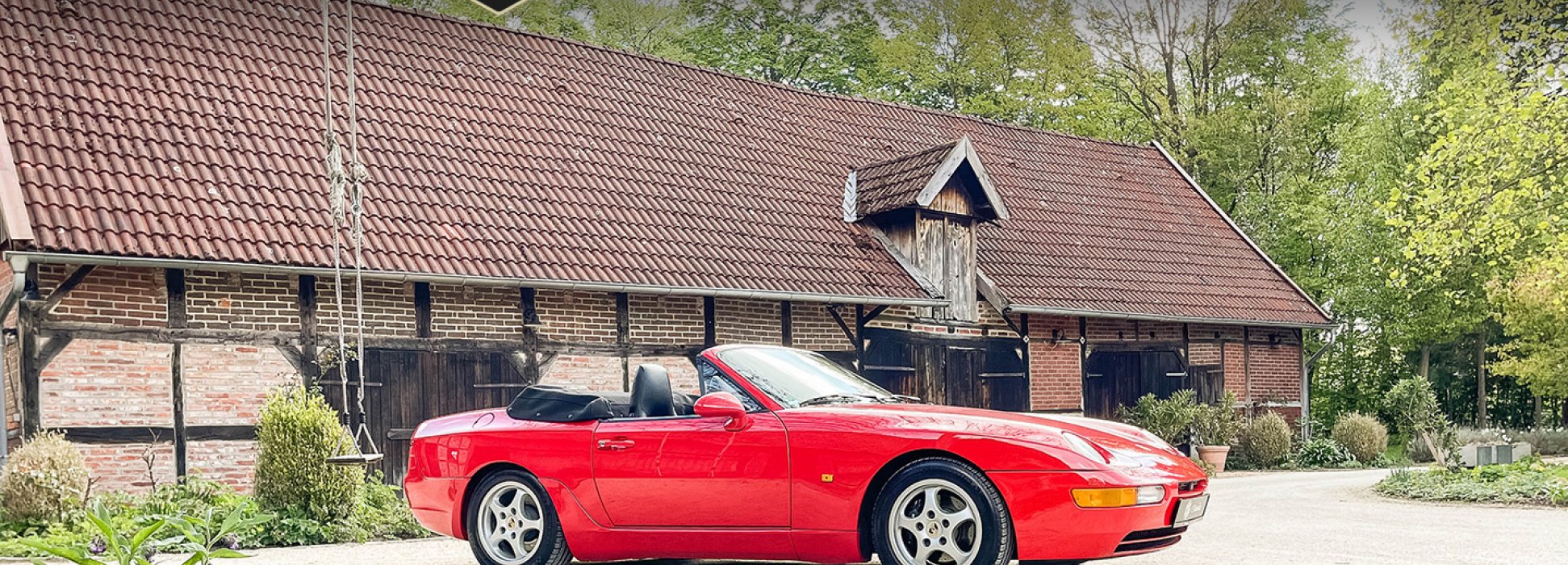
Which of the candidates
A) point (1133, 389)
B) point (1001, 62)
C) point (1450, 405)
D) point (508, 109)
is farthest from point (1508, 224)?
point (1450, 405)

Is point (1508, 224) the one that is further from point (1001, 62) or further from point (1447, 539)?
point (1001, 62)

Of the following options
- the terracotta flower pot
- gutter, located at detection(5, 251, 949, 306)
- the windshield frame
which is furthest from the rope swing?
the terracotta flower pot

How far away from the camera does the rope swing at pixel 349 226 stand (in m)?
10.3

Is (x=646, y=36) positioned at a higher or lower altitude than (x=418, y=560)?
higher

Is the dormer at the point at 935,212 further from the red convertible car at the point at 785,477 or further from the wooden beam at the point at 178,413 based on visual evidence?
the red convertible car at the point at 785,477

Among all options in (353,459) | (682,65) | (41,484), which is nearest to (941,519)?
(353,459)

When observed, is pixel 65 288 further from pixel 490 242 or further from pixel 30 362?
pixel 490 242

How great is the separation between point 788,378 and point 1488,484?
10.2 metres

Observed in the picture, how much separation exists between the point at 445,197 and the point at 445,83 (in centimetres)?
234

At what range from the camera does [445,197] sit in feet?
50.8

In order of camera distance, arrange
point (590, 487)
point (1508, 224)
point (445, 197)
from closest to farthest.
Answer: point (590, 487), point (445, 197), point (1508, 224)

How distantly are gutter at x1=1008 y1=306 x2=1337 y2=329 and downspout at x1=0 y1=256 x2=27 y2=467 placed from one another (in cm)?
1168

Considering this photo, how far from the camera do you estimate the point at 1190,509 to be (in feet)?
23.5

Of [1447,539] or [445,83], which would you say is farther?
[445,83]
